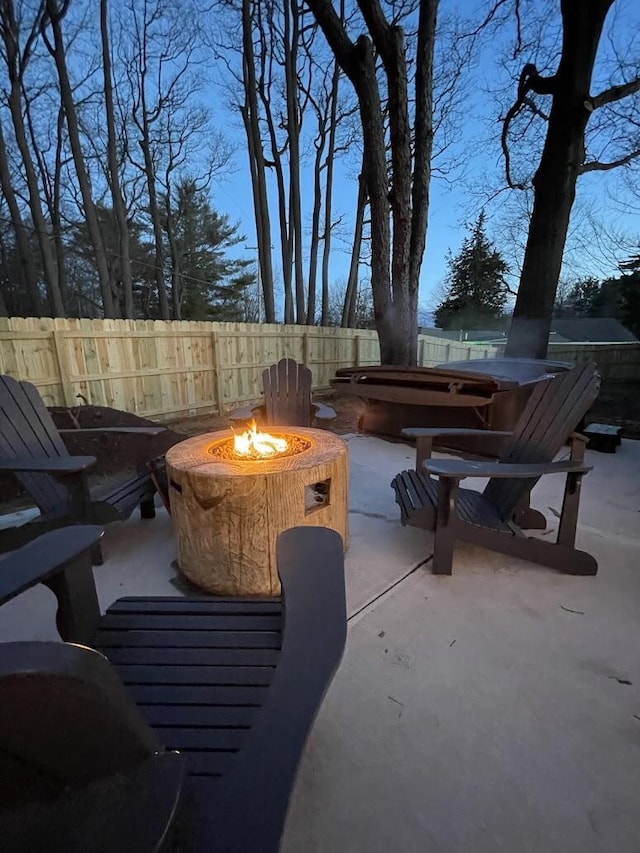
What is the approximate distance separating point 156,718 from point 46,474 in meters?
1.77

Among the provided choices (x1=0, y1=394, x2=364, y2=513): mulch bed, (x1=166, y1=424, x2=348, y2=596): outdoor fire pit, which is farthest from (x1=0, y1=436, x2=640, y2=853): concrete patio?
(x1=0, y1=394, x2=364, y2=513): mulch bed

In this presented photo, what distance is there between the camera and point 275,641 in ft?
3.35

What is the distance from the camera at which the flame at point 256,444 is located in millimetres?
1942

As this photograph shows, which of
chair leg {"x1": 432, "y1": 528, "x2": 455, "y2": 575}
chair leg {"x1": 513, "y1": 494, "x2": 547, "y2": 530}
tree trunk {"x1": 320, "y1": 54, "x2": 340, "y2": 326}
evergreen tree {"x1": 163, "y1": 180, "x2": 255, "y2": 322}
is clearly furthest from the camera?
evergreen tree {"x1": 163, "y1": 180, "x2": 255, "y2": 322}

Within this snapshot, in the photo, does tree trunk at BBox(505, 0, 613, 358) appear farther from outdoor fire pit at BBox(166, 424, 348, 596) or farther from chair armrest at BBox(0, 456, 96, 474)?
chair armrest at BBox(0, 456, 96, 474)

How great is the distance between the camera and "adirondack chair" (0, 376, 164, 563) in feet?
5.99

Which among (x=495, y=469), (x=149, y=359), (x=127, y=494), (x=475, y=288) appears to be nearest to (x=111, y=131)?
(x=149, y=359)

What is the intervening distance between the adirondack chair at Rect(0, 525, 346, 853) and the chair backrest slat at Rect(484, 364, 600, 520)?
1.42m

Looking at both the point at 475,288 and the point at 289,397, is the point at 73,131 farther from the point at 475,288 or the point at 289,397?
the point at 475,288

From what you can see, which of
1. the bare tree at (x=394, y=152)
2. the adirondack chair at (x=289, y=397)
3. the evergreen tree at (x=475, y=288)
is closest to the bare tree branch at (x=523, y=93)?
the bare tree at (x=394, y=152)

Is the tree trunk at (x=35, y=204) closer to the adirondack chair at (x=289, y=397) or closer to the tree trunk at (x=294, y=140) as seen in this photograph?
the tree trunk at (x=294, y=140)

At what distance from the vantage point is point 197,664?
956mm

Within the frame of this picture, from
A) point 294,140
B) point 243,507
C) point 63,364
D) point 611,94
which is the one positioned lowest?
point 243,507

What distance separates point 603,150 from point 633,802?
31.3ft
